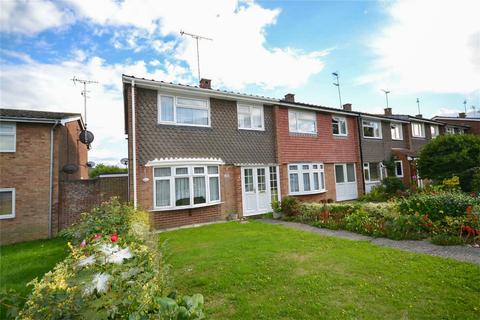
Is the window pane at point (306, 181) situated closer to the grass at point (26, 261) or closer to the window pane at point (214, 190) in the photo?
the window pane at point (214, 190)

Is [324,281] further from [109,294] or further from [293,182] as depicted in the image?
[293,182]

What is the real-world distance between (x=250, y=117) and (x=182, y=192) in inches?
212

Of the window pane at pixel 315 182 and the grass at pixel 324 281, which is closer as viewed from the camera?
the grass at pixel 324 281

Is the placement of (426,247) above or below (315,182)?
below

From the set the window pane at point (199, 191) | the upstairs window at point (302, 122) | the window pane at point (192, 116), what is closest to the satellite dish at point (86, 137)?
the window pane at point (192, 116)

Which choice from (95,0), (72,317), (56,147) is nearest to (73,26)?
(95,0)

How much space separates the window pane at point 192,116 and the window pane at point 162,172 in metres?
2.23

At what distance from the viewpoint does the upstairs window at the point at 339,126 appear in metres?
16.8

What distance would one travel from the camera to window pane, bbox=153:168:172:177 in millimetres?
10172

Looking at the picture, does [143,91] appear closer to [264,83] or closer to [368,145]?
[264,83]

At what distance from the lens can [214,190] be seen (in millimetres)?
11461

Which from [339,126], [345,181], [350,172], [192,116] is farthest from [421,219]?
[339,126]

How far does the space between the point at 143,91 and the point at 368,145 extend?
1576 centimetres

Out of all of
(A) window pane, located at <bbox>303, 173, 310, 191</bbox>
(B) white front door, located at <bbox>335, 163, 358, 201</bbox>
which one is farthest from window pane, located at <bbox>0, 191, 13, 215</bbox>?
(B) white front door, located at <bbox>335, 163, 358, 201</bbox>
